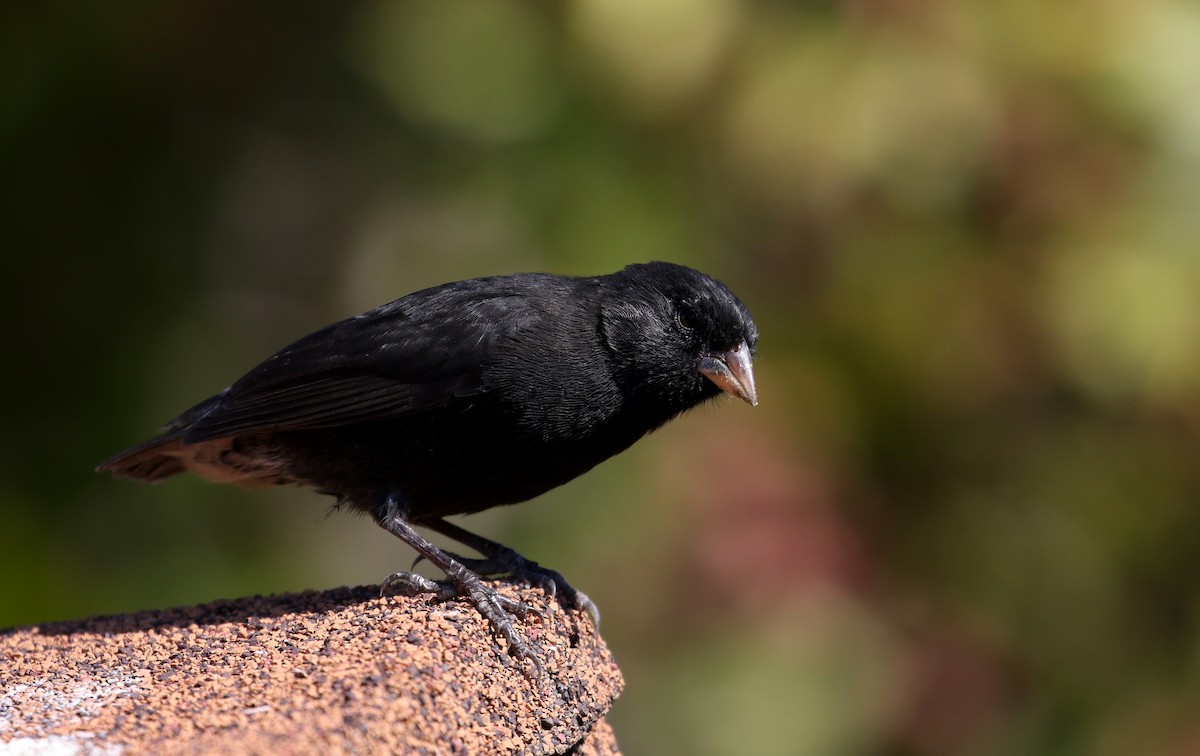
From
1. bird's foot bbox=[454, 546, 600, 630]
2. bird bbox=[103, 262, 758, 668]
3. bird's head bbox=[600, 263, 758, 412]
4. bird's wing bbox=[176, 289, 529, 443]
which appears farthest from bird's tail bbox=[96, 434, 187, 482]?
bird's head bbox=[600, 263, 758, 412]

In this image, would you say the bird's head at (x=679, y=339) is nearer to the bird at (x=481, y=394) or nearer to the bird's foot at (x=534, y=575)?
the bird at (x=481, y=394)

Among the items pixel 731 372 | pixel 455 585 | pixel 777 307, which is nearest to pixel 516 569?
pixel 455 585

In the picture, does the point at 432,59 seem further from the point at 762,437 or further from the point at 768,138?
the point at 762,437

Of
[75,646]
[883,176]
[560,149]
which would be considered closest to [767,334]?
[883,176]

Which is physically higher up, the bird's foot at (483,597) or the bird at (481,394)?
the bird at (481,394)

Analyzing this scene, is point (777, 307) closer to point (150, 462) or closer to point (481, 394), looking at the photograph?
point (481, 394)

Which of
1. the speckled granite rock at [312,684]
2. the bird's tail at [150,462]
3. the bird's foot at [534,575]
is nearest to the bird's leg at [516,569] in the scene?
the bird's foot at [534,575]

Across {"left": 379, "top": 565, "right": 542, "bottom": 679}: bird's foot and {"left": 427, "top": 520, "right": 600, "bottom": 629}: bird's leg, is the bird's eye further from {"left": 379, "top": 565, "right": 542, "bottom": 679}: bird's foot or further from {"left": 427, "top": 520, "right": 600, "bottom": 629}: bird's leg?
{"left": 379, "top": 565, "right": 542, "bottom": 679}: bird's foot
